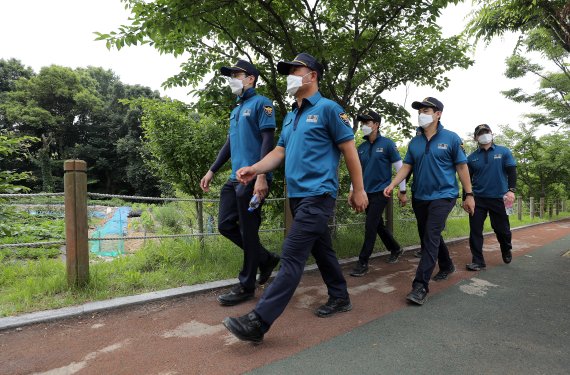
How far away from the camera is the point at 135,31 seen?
3893 mm

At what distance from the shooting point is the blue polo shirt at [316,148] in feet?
8.85

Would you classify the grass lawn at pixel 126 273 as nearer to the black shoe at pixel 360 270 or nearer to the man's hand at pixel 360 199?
the black shoe at pixel 360 270

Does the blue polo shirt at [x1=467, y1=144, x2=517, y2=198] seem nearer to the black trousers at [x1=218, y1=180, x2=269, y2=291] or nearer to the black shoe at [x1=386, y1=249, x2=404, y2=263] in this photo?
the black shoe at [x1=386, y1=249, x2=404, y2=263]

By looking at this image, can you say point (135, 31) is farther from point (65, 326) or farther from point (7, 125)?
point (7, 125)

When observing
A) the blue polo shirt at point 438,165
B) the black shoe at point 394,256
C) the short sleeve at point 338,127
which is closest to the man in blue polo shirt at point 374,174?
the blue polo shirt at point 438,165

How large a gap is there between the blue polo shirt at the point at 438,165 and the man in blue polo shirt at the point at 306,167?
1.32m

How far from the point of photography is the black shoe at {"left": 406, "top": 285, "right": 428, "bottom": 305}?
3258 millimetres

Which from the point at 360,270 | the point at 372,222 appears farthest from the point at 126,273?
the point at 372,222

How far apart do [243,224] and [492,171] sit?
3715 millimetres

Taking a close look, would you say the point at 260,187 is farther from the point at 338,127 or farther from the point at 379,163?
the point at 379,163

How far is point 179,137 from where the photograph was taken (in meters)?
5.55

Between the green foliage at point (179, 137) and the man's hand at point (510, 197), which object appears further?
the green foliage at point (179, 137)

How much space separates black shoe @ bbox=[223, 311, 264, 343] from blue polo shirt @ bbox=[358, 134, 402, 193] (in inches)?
106

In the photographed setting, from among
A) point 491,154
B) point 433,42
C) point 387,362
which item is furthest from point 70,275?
point 433,42
